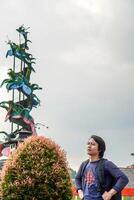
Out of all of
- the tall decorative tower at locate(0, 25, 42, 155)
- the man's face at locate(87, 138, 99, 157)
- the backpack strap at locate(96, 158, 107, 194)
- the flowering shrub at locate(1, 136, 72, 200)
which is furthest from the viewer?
the tall decorative tower at locate(0, 25, 42, 155)

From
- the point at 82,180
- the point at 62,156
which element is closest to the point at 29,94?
the point at 62,156

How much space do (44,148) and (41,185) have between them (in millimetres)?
713

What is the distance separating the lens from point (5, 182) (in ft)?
32.6

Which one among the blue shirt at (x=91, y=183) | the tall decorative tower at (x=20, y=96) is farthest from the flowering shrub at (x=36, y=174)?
the tall decorative tower at (x=20, y=96)

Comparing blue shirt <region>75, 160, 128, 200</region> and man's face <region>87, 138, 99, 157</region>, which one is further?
man's face <region>87, 138, 99, 157</region>

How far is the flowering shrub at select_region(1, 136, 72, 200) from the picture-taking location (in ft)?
31.9

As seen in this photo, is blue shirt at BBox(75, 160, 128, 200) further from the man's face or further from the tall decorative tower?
the tall decorative tower

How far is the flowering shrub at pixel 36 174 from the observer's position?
9711 mm

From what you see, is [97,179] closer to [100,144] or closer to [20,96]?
[100,144]

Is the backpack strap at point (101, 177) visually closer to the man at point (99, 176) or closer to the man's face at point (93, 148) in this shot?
the man at point (99, 176)

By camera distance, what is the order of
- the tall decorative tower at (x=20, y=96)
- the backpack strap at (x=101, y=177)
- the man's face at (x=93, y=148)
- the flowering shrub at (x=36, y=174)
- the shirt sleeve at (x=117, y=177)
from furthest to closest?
the tall decorative tower at (x=20, y=96), the flowering shrub at (x=36, y=174), the man's face at (x=93, y=148), the backpack strap at (x=101, y=177), the shirt sleeve at (x=117, y=177)

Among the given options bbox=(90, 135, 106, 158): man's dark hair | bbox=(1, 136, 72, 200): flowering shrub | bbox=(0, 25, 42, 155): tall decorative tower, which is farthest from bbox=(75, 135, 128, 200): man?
bbox=(0, 25, 42, 155): tall decorative tower

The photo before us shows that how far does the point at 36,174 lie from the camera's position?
382 inches

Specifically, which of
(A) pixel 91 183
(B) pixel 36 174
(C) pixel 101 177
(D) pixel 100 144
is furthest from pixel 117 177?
(B) pixel 36 174
